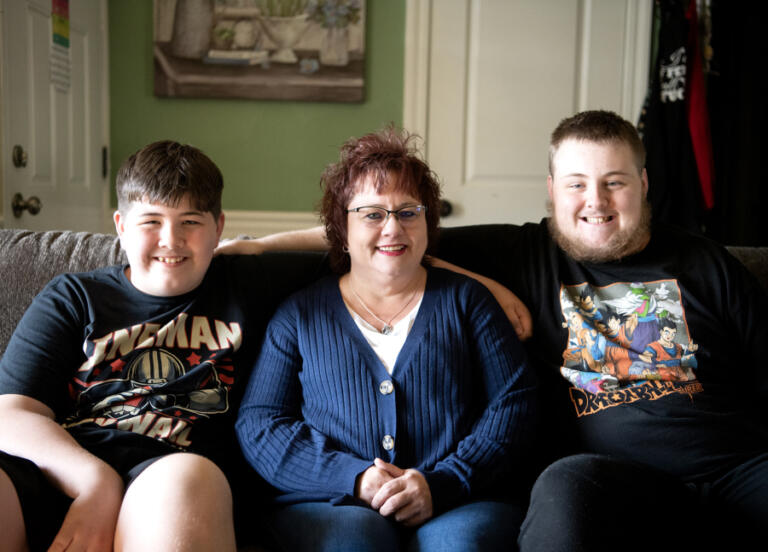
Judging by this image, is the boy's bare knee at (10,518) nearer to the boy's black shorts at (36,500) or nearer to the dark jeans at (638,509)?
the boy's black shorts at (36,500)

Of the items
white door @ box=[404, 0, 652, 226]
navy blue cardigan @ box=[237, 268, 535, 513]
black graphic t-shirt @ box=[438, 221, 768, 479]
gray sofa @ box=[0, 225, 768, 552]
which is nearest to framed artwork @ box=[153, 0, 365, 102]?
white door @ box=[404, 0, 652, 226]

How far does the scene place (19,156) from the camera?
2.48 metres

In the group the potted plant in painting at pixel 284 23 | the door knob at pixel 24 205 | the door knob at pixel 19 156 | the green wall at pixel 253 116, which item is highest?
the potted plant in painting at pixel 284 23

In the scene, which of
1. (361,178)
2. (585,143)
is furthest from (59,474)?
(585,143)

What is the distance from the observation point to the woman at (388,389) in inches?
46.3

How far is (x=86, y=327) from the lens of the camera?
1.29m

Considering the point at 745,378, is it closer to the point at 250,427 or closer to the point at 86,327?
the point at 250,427

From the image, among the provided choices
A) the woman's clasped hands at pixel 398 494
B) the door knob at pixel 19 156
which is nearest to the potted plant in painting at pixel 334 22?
the door knob at pixel 19 156

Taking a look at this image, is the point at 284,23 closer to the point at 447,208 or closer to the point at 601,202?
the point at 447,208

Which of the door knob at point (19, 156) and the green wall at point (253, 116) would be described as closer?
the door knob at point (19, 156)

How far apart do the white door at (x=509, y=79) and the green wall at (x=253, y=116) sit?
12 centimetres

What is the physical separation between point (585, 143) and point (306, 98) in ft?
5.89

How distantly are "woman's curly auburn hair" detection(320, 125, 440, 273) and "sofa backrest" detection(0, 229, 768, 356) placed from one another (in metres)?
0.55

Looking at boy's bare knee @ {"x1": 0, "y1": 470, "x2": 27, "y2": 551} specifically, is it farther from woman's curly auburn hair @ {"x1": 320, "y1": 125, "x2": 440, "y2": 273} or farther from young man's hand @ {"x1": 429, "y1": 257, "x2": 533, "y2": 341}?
young man's hand @ {"x1": 429, "y1": 257, "x2": 533, "y2": 341}
